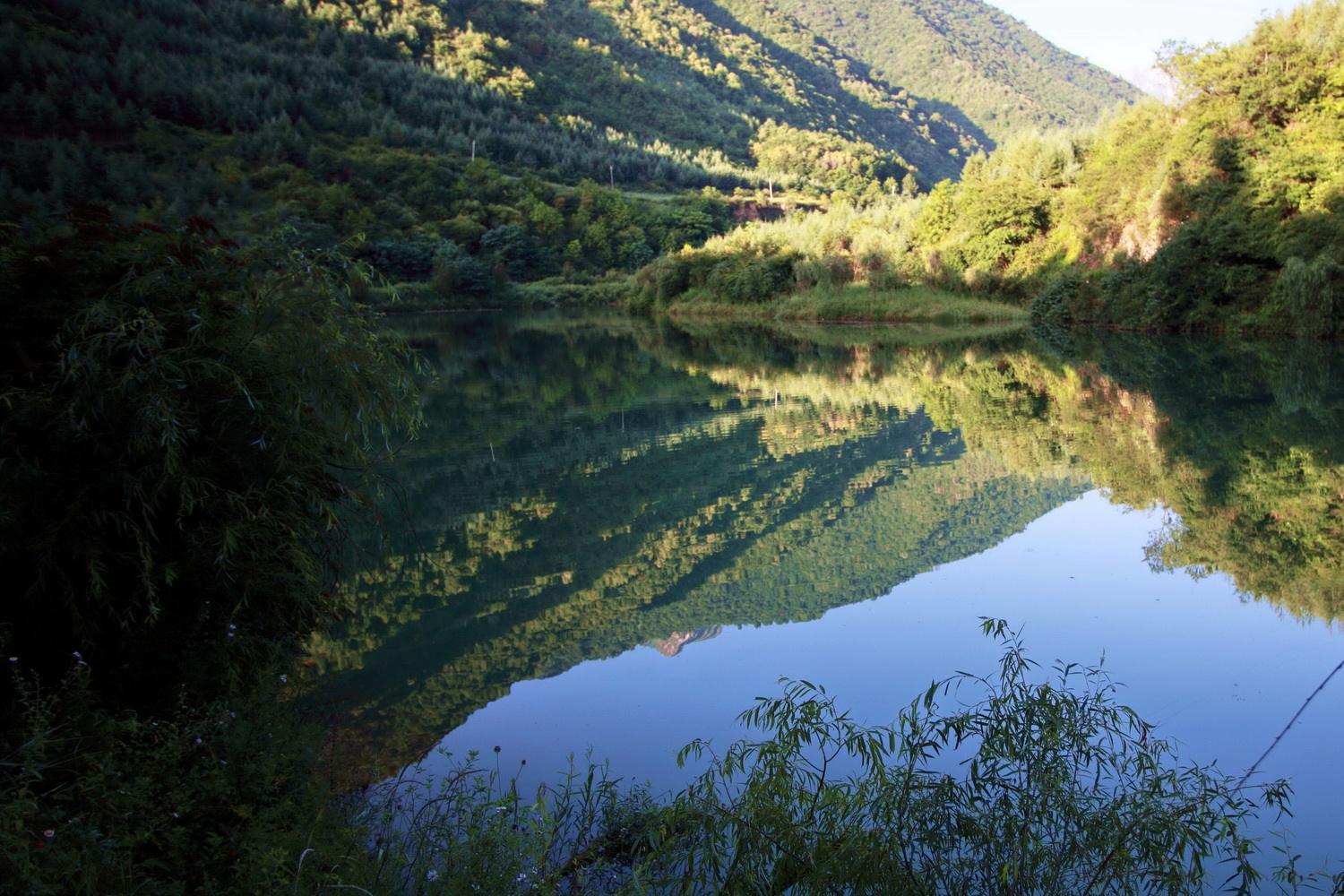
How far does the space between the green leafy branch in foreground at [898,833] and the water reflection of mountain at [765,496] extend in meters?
1.47

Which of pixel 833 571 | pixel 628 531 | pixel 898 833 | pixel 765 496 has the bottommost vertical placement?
pixel 628 531

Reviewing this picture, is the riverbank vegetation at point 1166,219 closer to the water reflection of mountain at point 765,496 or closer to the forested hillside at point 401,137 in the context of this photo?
the water reflection of mountain at point 765,496

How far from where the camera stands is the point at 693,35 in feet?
542

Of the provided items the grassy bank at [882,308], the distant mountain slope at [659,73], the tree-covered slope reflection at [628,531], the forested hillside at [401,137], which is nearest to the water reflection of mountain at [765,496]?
the tree-covered slope reflection at [628,531]

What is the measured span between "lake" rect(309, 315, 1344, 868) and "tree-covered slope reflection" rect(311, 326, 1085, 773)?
4 cm

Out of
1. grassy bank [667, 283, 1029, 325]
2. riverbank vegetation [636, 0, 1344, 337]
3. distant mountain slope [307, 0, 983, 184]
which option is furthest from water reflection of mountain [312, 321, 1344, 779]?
distant mountain slope [307, 0, 983, 184]

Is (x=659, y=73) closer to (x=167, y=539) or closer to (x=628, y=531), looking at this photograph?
(x=628, y=531)

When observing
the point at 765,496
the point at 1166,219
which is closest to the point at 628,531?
the point at 765,496

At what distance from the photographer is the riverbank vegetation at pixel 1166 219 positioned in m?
22.8

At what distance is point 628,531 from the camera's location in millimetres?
8789

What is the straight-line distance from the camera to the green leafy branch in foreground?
302cm

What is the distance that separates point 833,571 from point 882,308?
101ft

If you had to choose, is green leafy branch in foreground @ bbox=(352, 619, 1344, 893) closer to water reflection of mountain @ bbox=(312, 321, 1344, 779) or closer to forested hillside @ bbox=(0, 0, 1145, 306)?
water reflection of mountain @ bbox=(312, 321, 1344, 779)

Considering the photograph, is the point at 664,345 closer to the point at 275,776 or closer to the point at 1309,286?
the point at 1309,286
